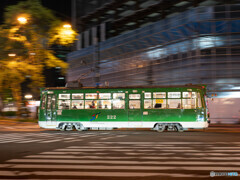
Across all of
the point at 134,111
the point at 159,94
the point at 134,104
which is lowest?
the point at 134,111

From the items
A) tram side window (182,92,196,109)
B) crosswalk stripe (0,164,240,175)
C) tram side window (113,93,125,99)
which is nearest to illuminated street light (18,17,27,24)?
tram side window (113,93,125,99)

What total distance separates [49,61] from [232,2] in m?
20.1

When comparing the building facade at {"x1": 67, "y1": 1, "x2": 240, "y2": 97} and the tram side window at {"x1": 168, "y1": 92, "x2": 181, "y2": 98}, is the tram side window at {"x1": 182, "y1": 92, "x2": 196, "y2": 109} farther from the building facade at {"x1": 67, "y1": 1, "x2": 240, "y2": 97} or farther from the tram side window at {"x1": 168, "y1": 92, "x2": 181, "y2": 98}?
the building facade at {"x1": 67, "y1": 1, "x2": 240, "y2": 97}

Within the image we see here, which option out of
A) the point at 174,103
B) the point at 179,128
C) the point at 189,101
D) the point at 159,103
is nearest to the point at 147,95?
the point at 159,103

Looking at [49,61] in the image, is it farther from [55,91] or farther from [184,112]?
[184,112]

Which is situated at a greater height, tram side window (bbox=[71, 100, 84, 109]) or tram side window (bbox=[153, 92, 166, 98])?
tram side window (bbox=[153, 92, 166, 98])

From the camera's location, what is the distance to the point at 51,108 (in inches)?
759

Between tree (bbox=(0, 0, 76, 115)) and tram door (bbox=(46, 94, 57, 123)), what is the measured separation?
674 cm

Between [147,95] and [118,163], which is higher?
[147,95]

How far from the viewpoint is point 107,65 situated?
44156 millimetres

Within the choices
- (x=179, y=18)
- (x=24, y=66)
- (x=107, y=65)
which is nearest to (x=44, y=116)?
(x=24, y=66)

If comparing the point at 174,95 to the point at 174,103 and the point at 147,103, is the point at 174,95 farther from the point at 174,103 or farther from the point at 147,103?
the point at 147,103

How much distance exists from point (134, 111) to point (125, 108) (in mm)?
664

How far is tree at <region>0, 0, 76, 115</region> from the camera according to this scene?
80.9 feet
